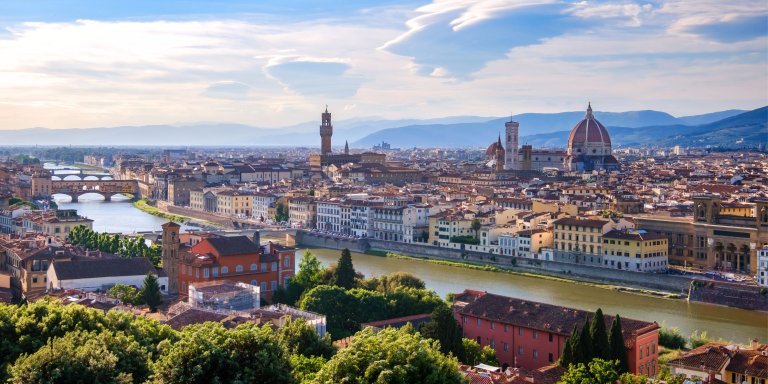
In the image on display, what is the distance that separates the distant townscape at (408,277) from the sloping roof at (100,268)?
0.12 feet

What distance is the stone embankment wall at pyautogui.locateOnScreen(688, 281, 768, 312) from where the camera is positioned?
18219mm

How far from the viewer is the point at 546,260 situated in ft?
77.3

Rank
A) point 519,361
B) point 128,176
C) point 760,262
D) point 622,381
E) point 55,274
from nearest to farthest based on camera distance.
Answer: point 622,381 → point 519,361 → point 55,274 → point 760,262 → point 128,176

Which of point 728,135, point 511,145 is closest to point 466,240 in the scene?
point 511,145

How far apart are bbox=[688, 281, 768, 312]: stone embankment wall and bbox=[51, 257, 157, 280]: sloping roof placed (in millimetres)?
10863

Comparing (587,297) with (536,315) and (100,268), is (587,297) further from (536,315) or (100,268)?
(100,268)

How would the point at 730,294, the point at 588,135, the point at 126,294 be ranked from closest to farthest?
the point at 126,294 < the point at 730,294 < the point at 588,135

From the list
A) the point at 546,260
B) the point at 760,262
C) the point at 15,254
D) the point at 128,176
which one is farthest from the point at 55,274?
the point at 128,176

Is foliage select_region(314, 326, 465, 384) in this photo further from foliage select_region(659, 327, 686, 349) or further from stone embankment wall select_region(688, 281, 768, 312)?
stone embankment wall select_region(688, 281, 768, 312)

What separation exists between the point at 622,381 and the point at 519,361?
→ 370cm

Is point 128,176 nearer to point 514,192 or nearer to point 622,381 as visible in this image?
point 514,192

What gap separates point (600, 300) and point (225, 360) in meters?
12.9

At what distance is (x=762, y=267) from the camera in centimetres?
1977

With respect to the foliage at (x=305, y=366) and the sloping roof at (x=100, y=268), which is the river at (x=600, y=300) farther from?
the foliage at (x=305, y=366)
